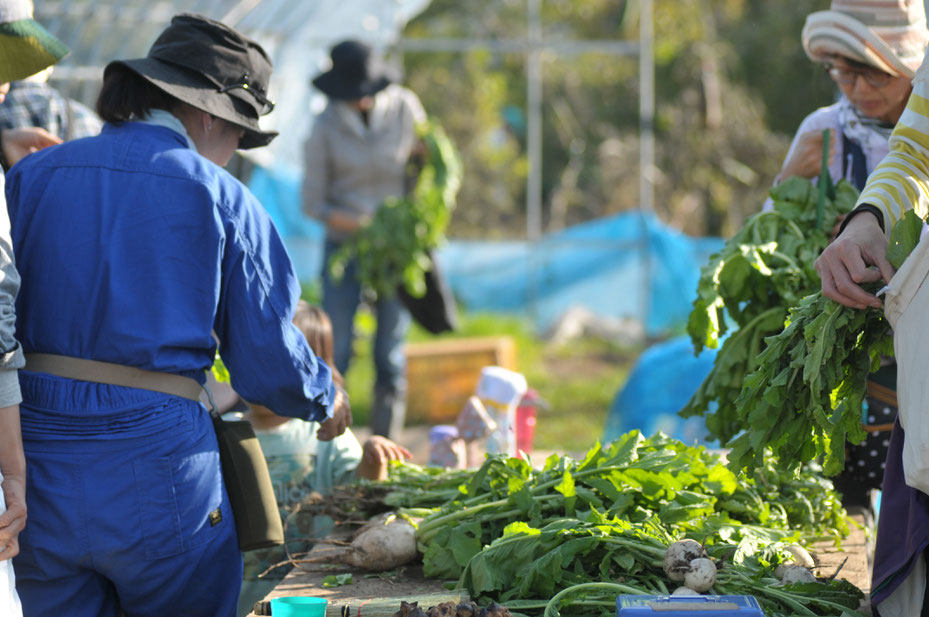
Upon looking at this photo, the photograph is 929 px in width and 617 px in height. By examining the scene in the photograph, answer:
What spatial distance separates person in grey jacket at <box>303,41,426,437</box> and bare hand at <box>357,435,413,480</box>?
277 cm

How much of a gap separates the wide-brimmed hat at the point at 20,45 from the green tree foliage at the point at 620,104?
1154 centimetres

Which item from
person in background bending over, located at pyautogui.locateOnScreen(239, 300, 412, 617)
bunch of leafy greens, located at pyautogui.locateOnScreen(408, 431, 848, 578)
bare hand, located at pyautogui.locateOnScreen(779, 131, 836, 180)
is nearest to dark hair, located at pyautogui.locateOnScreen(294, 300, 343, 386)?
person in background bending over, located at pyautogui.locateOnScreen(239, 300, 412, 617)

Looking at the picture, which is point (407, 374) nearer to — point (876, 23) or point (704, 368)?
point (704, 368)

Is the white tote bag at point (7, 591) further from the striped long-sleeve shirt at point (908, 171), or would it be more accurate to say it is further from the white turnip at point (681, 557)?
the striped long-sleeve shirt at point (908, 171)

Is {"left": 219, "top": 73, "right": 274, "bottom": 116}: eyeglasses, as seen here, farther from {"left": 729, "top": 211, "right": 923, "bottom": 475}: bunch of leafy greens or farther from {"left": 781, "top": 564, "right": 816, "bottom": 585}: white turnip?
{"left": 781, "top": 564, "right": 816, "bottom": 585}: white turnip

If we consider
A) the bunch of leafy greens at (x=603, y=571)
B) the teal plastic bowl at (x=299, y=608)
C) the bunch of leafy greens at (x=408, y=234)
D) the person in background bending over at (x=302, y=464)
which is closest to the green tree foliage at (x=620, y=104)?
the bunch of leafy greens at (x=408, y=234)

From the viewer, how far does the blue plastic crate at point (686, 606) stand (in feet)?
6.58

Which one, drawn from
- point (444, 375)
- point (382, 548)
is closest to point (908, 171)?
point (382, 548)

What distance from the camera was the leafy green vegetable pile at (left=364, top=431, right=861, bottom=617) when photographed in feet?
7.69

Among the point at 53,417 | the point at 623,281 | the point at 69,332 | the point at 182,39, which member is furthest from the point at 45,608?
the point at 623,281

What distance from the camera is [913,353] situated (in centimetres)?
207

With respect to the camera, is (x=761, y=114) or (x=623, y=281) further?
(x=761, y=114)

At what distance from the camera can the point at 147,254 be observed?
239cm

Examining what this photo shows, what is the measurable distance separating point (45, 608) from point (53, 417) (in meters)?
0.44
